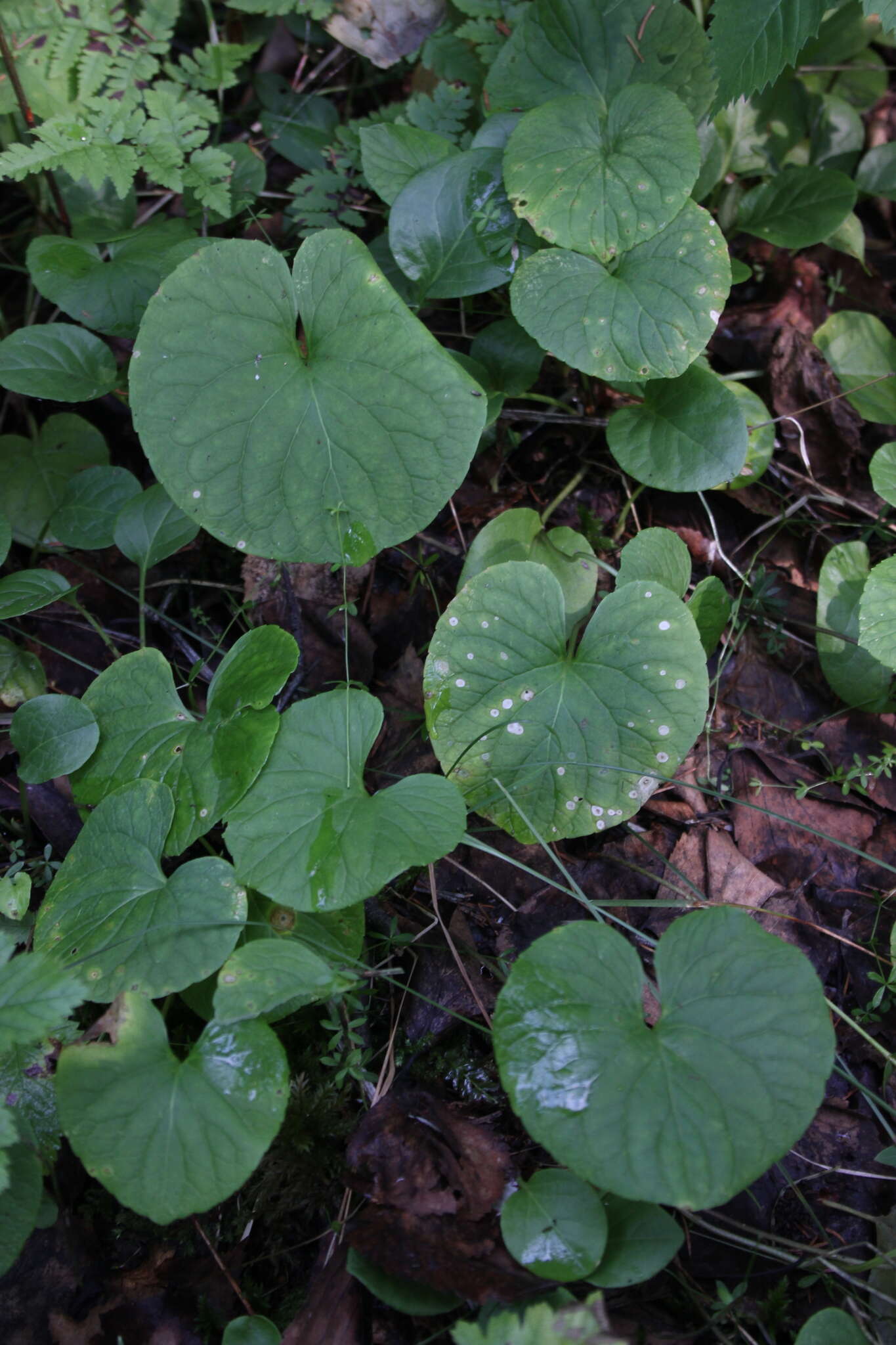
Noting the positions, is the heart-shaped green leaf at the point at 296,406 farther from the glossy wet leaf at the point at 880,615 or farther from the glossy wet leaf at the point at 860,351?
the glossy wet leaf at the point at 860,351

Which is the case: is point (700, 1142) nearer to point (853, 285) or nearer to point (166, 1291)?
point (166, 1291)

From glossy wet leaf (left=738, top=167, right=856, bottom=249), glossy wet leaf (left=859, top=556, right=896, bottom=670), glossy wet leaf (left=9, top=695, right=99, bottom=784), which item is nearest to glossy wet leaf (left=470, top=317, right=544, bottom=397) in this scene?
glossy wet leaf (left=738, top=167, right=856, bottom=249)

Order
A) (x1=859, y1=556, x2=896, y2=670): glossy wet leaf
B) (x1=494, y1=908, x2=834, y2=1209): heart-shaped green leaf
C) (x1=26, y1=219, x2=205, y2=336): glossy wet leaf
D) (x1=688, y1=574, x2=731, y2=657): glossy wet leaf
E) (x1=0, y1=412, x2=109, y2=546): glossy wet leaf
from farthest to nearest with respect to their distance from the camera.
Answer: (x1=0, y1=412, x2=109, y2=546): glossy wet leaf, (x1=26, y1=219, x2=205, y2=336): glossy wet leaf, (x1=688, y1=574, x2=731, y2=657): glossy wet leaf, (x1=859, y1=556, x2=896, y2=670): glossy wet leaf, (x1=494, y1=908, x2=834, y2=1209): heart-shaped green leaf

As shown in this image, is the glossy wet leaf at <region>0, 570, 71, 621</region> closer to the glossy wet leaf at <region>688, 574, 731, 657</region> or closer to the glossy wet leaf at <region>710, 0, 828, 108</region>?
the glossy wet leaf at <region>688, 574, 731, 657</region>

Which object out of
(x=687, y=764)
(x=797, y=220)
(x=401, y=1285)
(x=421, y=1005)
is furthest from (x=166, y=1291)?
(x=797, y=220)

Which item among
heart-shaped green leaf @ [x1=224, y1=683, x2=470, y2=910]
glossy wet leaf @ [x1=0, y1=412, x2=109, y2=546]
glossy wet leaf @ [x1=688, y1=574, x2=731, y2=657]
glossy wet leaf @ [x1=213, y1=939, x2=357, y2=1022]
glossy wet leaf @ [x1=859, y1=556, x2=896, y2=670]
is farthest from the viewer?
glossy wet leaf @ [x1=0, y1=412, x2=109, y2=546]

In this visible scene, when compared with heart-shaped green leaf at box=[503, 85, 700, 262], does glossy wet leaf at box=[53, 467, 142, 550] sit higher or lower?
lower
